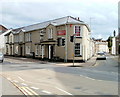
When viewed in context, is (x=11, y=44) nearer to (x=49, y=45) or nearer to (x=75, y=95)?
(x=49, y=45)

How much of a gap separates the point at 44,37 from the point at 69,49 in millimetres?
7455

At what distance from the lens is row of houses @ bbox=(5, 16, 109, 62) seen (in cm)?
3159

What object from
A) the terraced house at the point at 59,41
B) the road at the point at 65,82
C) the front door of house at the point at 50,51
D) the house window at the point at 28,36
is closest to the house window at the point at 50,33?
the terraced house at the point at 59,41

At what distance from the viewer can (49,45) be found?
1391 inches

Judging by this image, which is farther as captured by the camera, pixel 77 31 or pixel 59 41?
pixel 77 31

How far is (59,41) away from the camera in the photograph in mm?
28422

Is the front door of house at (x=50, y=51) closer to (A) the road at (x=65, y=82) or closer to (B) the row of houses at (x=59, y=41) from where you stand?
(B) the row of houses at (x=59, y=41)

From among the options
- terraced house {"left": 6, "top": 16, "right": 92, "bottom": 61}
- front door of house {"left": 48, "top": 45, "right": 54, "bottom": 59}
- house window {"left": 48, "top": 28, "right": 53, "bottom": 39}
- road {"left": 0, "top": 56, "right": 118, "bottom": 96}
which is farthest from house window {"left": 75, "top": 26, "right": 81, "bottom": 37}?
road {"left": 0, "top": 56, "right": 118, "bottom": 96}

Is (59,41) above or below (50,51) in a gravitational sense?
above

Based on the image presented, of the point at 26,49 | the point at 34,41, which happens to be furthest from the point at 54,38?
the point at 26,49

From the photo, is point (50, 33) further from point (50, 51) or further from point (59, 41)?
point (59, 41)

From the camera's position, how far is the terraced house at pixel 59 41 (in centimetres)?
3161

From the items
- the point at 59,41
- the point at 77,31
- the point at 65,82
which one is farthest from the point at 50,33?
the point at 65,82

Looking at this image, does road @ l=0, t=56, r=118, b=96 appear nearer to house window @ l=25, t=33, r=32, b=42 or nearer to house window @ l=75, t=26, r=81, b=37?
house window @ l=75, t=26, r=81, b=37
